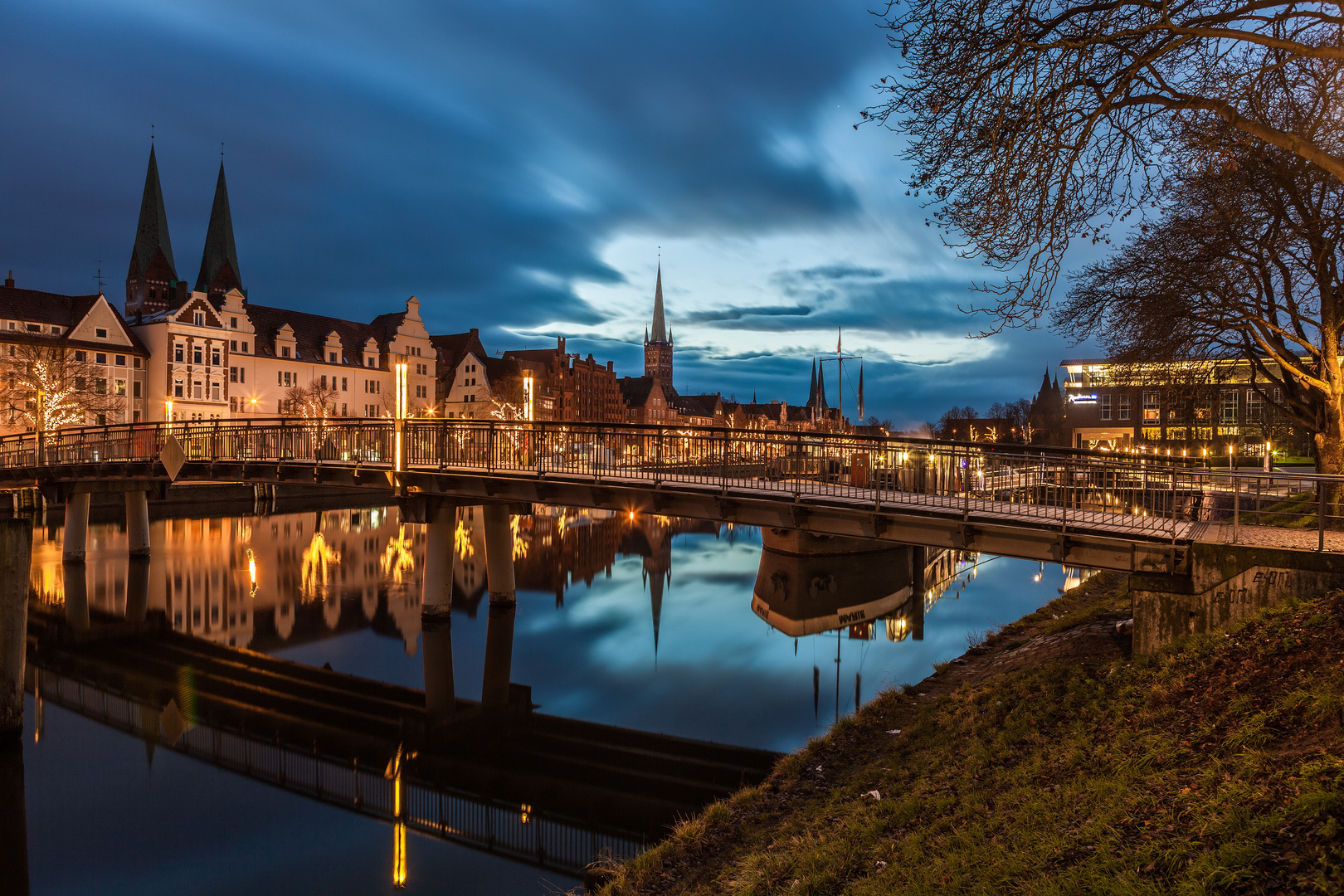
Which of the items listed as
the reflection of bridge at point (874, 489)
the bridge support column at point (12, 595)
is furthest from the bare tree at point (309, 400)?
the bridge support column at point (12, 595)

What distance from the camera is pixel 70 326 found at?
6153 cm

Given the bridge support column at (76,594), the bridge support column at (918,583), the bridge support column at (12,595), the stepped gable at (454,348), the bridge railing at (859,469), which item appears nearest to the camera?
the bridge railing at (859,469)

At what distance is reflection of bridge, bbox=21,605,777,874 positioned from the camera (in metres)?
12.2

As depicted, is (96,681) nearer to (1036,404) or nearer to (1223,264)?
(1223,264)

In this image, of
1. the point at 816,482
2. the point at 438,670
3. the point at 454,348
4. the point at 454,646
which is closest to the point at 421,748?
the point at 438,670

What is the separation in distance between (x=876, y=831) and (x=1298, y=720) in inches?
155

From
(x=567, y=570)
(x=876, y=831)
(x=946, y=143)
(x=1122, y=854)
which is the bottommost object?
(x=567, y=570)

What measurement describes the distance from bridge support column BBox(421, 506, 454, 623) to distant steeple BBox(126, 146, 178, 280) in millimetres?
71194

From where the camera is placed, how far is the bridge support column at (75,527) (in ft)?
104

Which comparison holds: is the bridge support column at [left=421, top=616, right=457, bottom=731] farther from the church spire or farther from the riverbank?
the church spire

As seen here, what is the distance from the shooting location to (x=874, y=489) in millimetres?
16656

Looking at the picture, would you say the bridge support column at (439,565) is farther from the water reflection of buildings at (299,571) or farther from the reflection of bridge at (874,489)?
the water reflection of buildings at (299,571)

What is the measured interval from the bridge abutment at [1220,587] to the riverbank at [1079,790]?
0.43 m

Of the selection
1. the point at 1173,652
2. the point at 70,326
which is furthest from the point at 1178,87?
the point at 70,326
